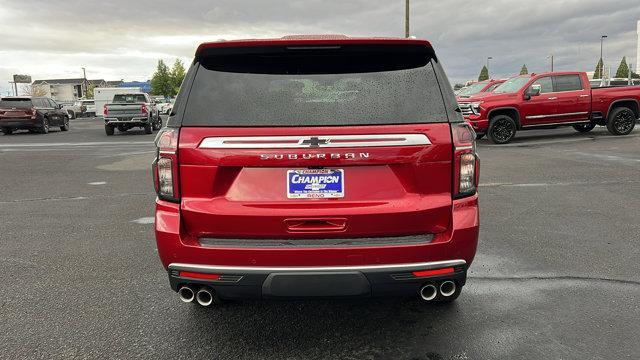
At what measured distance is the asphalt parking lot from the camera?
323 cm

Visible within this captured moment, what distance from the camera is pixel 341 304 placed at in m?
3.93

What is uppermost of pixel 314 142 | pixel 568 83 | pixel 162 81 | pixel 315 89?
pixel 162 81

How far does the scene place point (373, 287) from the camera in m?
2.87

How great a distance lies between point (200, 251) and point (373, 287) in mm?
984

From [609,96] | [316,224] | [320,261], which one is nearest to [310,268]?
[320,261]

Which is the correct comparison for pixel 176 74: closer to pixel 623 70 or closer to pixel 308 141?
pixel 623 70

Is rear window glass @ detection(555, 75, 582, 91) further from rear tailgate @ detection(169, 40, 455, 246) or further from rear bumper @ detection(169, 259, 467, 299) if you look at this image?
rear bumper @ detection(169, 259, 467, 299)

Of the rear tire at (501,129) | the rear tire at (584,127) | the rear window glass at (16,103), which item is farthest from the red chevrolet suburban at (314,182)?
the rear window glass at (16,103)

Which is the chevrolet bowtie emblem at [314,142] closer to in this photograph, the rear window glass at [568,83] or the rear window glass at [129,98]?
the rear window glass at [568,83]

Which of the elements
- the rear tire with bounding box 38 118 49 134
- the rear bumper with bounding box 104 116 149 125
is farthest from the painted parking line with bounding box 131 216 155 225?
the rear tire with bounding box 38 118 49 134

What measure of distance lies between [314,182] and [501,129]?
13.8 metres

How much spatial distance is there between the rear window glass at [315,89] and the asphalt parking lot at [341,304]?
4.65ft

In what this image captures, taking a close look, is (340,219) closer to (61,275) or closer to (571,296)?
(571,296)

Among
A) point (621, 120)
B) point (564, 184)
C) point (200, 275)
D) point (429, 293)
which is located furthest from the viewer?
point (621, 120)
